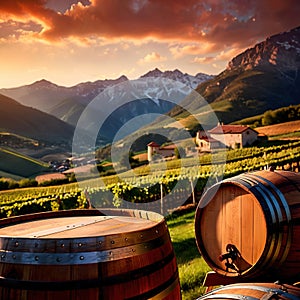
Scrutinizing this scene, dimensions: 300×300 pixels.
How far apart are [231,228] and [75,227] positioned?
1147 mm

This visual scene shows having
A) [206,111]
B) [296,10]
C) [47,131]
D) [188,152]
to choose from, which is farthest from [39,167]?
[47,131]

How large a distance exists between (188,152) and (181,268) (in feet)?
73.8

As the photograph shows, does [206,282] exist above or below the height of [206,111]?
below

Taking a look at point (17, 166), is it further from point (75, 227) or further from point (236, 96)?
point (236, 96)

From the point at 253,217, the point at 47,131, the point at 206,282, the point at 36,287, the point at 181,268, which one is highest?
the point at 47,131

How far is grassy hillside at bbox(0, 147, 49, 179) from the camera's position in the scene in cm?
3872

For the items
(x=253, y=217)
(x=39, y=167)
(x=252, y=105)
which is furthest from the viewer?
(x=252, y=105)

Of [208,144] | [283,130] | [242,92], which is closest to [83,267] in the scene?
[283,130]

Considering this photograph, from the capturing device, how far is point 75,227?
225 centimetres

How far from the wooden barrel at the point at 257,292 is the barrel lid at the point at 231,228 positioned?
35.3 inches

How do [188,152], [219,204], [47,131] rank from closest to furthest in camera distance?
1. [219,204]
2. [188,152]
3. [47,131]

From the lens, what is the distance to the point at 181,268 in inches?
207

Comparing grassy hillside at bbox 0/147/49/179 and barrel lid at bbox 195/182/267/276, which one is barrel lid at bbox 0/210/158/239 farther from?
grassy hillside at bbox 0/147/49/179

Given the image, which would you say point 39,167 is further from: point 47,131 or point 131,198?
point 47,131
